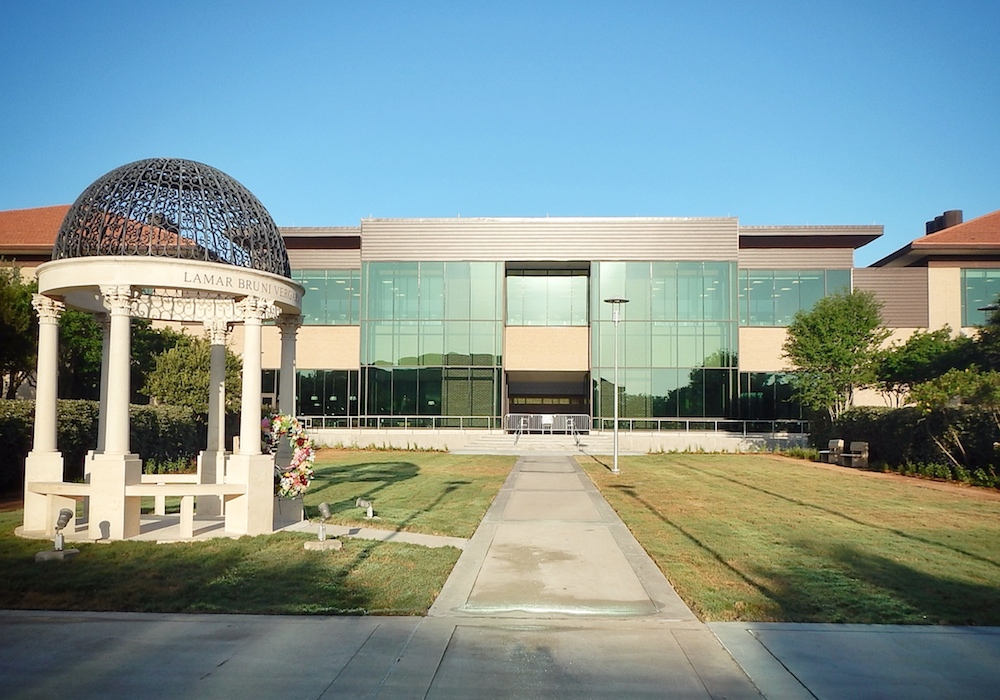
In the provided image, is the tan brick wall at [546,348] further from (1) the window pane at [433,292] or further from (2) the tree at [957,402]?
(2) the tree at [957,402]

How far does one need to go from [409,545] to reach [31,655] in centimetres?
624

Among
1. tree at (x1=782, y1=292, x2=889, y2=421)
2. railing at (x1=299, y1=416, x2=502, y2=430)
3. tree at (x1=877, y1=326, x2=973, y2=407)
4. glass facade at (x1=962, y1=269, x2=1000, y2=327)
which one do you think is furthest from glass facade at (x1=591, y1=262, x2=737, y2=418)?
glass facade at (x1=962, y1=269, x2=1000, y2=327)

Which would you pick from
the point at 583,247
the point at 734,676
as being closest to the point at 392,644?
the point at 734,676

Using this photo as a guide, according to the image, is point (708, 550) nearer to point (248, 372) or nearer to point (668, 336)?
point (248, 372)

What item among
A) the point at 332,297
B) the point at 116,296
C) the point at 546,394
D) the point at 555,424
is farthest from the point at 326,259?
the point at 116,296

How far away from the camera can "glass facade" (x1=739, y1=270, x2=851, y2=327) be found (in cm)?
4841

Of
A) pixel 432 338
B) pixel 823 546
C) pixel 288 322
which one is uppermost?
pixel 432 338

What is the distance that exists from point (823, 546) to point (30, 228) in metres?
50.6

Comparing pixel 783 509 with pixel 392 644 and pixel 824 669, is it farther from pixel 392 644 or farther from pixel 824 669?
pixel 392 644

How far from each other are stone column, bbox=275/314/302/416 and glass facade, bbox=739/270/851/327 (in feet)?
126

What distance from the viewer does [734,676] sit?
6461 millimetres

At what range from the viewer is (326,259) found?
50406mm

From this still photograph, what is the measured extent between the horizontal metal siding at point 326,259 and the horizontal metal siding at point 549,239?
1.22 metres

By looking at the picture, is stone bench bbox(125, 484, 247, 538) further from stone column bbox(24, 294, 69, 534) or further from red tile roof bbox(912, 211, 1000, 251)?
red tile roof bbox(912, 211, 1000, 251)
